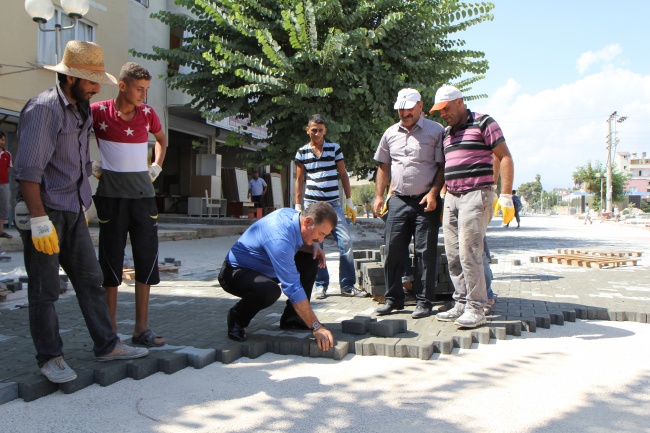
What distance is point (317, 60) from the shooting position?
1148 cm

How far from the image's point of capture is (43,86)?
1293 cm

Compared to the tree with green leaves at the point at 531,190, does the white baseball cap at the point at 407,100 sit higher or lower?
lower

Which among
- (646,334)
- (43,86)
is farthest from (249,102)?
(646,334)

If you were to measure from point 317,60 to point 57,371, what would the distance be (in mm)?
9483

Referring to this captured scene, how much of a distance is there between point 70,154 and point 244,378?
161cm

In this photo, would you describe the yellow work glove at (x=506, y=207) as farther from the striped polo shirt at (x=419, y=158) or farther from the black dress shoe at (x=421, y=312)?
the black dress shoe at (x=421, y=312)

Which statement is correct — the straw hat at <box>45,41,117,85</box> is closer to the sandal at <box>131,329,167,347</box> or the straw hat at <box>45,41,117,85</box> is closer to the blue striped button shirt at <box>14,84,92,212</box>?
the blue striped button shirt at <box>14,84,92,212</box>

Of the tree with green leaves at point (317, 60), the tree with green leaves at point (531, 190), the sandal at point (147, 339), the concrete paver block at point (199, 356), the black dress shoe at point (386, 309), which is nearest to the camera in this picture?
the concrete paver block at point (199, 356)

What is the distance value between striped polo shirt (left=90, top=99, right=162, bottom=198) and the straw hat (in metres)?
0.46

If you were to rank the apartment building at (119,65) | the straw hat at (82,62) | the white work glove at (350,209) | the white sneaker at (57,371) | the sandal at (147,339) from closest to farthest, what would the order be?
the white sneaker at (57,371)
the straw hat at (82,62)
the sandal at (147,339)
the white work glove at (350,209)
the apartment building at (119,65)

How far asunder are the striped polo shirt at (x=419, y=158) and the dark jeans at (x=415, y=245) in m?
0.11

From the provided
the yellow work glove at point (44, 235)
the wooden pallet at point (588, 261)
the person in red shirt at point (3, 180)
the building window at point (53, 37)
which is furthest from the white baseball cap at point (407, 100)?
the building window at point (53, 37)

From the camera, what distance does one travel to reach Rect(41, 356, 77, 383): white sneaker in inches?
116

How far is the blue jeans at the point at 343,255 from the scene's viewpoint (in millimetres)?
5851
